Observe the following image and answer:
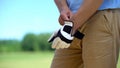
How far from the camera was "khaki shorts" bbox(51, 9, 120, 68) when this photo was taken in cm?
145

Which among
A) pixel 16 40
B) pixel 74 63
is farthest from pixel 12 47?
pixel 74 63

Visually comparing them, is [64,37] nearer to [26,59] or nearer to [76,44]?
[76,44]

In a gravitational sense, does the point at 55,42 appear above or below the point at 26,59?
above

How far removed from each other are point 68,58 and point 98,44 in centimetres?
21

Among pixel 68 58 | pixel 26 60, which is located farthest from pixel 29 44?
pixel 68 58

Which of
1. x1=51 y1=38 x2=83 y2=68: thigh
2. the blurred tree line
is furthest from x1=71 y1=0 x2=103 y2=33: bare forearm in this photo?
the blurred tree line

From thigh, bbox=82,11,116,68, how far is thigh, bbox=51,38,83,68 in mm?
107

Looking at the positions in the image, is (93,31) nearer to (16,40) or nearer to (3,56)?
(16,40)

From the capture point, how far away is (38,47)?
15.8 ft

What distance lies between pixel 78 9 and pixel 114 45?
202 millimetres

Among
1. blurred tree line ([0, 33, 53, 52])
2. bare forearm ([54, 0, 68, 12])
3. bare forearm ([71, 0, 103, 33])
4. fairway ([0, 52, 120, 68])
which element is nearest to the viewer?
bare forearm ([71, 0, 103, 33])

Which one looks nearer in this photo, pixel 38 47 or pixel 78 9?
pixel 78 9

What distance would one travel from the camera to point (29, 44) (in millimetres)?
4730

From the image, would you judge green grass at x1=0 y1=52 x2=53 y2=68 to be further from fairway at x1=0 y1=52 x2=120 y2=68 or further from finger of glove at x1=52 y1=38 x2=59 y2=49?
finger of glove at x1=52 y1=38 x2=59 y2=49
